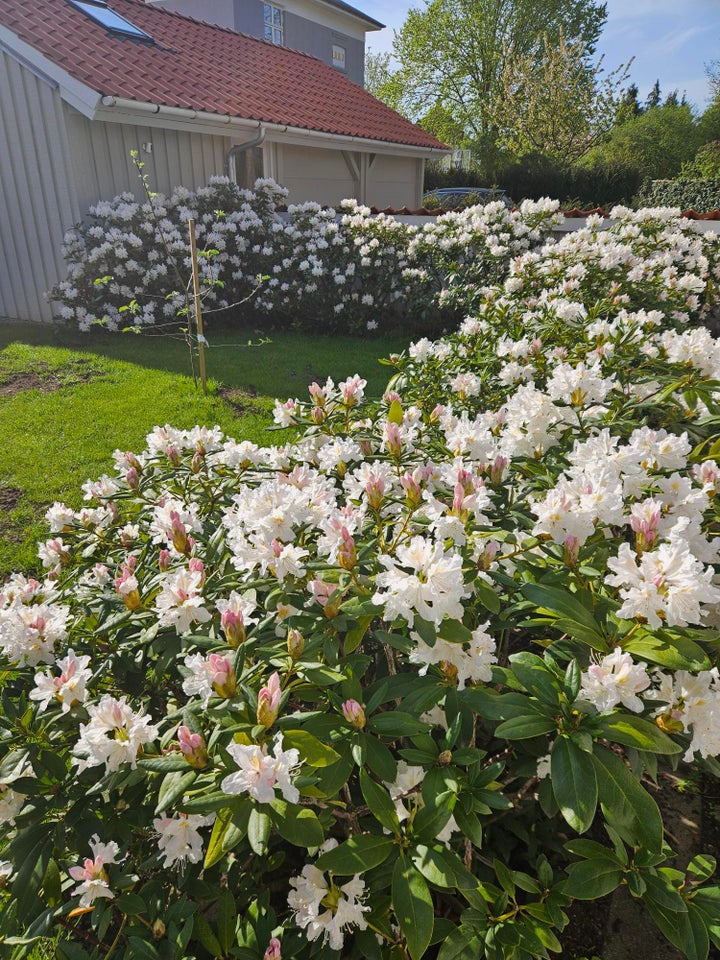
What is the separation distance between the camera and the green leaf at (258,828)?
1.03 metres

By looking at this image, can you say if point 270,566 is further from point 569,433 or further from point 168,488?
point 569,433

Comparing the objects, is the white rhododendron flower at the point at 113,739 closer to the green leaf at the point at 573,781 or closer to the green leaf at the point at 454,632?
the green leaf at the point at 454,632

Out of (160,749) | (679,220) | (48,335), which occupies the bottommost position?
(48,335)

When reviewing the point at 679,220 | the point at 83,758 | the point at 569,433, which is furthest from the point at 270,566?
the point at 679,220

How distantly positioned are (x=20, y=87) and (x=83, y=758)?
31.2ft

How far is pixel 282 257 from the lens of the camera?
8875mm

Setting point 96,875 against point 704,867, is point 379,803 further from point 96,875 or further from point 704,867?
point 704,867

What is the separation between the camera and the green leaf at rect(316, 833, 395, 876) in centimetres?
116

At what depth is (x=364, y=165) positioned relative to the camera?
14711mm

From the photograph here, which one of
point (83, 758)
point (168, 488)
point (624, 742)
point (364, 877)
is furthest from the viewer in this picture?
point (168, 488)

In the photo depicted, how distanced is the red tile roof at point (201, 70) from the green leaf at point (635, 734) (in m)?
8.86

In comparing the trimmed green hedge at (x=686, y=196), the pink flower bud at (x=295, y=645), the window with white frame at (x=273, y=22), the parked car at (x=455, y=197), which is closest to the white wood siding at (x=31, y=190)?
the pink flower bud at (x=295, y=645)

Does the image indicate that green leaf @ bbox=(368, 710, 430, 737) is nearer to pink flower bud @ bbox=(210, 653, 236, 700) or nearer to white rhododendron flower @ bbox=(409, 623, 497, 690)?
white rhododendron flower @ bbox=(409, 623, 497, 690)

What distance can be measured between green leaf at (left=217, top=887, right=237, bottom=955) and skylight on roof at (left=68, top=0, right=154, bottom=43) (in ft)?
39.6
